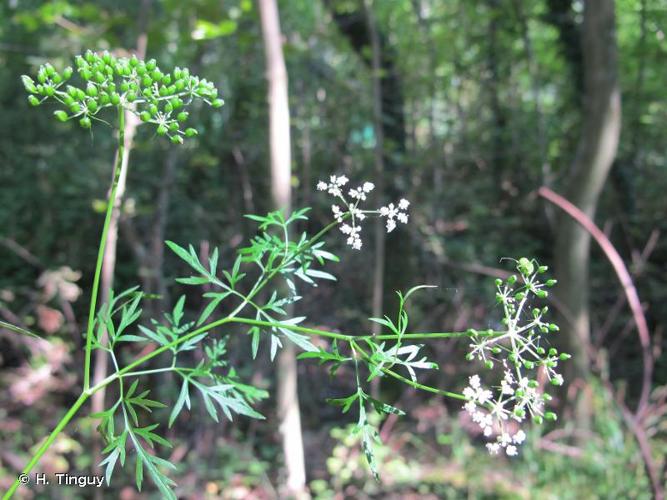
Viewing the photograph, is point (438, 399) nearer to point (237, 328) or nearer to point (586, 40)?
A: point (237, 328)

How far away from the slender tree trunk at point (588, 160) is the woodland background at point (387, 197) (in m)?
0.01

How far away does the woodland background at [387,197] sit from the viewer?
3.73 m

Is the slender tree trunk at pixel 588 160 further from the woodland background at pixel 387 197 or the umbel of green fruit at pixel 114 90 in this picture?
the umbel of green fruit at pixel 114 90

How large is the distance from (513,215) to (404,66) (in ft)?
7.09

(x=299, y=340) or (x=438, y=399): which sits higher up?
(x=299, y=340)

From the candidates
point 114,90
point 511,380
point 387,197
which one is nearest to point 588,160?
point 387,197

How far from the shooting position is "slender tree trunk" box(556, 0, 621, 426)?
394cm

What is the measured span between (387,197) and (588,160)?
5.43 ft

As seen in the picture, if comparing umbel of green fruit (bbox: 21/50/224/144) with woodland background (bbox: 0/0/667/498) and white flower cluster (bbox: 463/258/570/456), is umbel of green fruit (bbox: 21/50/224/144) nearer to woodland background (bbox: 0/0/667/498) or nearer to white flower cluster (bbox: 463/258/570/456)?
white flower cluster (bbox: 463/258/570/456)

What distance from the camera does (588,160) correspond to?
4047mm

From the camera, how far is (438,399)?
4973 millimetres

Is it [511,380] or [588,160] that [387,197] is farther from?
[511,380]

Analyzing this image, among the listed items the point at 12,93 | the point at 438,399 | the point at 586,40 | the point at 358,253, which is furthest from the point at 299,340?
the point at 12,93

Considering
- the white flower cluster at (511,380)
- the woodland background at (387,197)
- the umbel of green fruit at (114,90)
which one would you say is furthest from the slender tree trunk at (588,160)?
the umbel of green fruit at (114,90)
